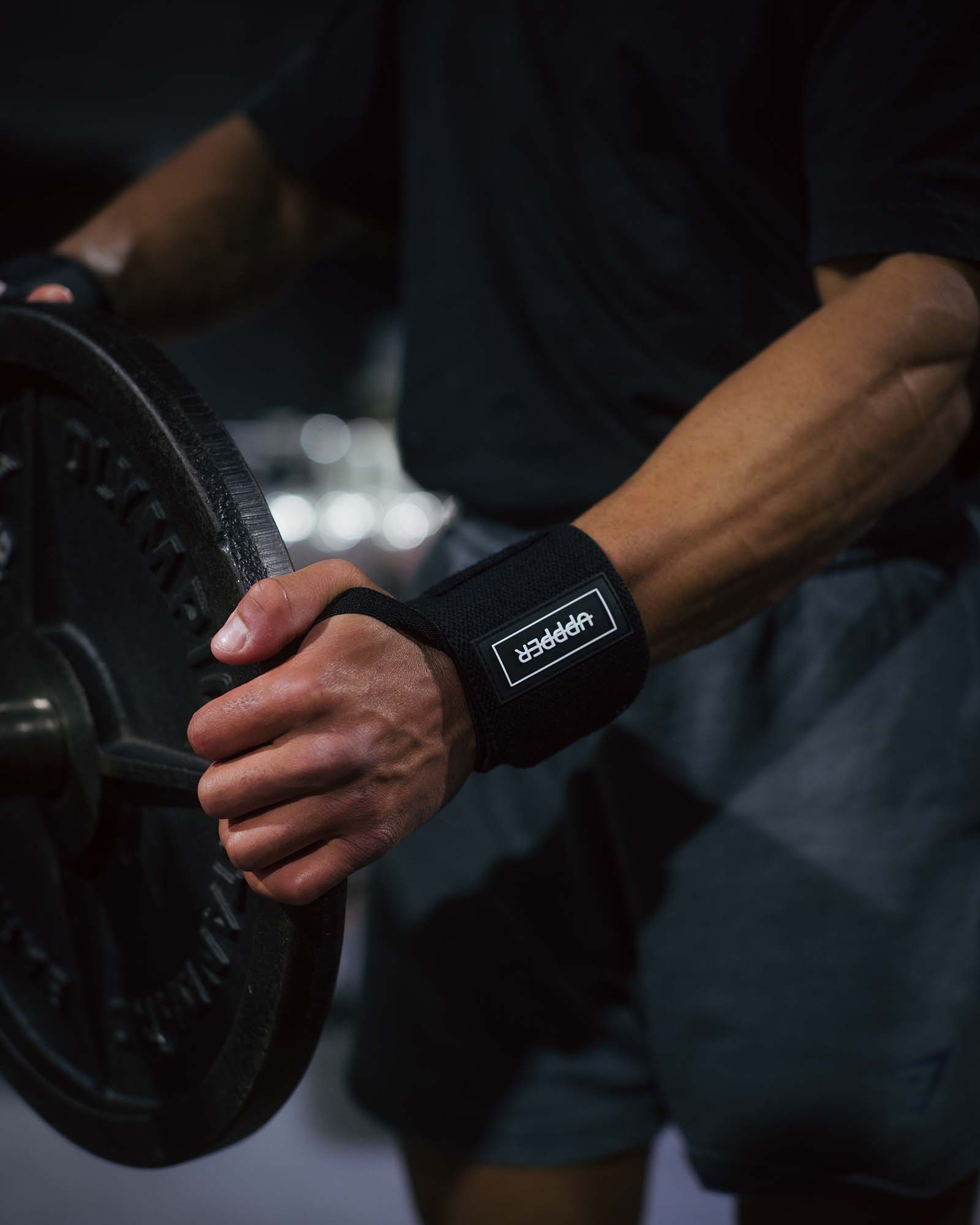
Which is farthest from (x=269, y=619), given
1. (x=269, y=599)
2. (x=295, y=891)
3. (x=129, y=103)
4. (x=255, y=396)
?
(x=255, y=396)

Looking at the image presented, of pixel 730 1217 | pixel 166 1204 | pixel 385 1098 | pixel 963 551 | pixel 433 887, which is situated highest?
pixel 963 551

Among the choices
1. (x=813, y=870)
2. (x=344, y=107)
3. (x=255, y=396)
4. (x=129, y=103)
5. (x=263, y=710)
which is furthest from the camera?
(x=255, y=396)

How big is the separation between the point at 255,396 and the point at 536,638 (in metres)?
5.87

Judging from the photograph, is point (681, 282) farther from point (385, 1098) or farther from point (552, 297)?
point (385, 1098)

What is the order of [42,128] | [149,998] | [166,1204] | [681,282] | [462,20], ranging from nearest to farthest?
[149,998], [681,282], [462,20], [166,1204], [42,128]

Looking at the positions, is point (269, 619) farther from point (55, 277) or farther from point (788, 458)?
point (55, 277)

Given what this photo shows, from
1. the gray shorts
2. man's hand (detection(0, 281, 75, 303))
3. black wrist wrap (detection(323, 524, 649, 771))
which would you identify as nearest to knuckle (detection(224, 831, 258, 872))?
black wrist wrap (detection(323, 524, 649, 771))

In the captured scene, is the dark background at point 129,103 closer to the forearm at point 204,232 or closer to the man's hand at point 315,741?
the forearm at point 204,232

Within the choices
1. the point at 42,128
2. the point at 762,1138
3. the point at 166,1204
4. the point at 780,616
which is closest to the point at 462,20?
the point at 780,616

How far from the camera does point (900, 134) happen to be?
544 millimetres

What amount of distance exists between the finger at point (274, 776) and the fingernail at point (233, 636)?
42 millimetres

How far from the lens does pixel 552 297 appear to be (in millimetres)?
755

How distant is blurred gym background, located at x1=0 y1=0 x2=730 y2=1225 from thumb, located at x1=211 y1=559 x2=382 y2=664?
0.51m

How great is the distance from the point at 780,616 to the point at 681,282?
0.23 metres
